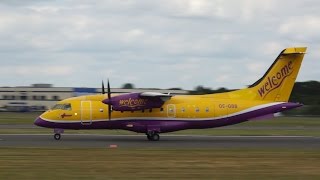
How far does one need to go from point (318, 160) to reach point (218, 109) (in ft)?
45.9

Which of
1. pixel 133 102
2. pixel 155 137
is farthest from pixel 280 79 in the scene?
pixel 133 102

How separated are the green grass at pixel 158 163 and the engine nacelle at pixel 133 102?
27.8 ft

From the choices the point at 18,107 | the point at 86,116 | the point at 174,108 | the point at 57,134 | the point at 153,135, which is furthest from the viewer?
the point at 18,107

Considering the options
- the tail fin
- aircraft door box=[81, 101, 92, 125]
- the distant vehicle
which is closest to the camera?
aircraft door box=[81, 101, 92, 125]

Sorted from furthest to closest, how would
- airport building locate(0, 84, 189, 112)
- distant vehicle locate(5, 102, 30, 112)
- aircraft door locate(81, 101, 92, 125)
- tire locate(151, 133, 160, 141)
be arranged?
airport building locate(0, 84, 189, 112) < distant vehicle locate(5, 102, 30, 112) < tire locate(151, 133, 160, 141) < aircraft door locate(81, 101, 92, 125)

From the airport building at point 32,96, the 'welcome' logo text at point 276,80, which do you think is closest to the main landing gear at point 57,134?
the 'welcome' logo text at point 276,80

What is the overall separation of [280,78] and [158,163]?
1824cm

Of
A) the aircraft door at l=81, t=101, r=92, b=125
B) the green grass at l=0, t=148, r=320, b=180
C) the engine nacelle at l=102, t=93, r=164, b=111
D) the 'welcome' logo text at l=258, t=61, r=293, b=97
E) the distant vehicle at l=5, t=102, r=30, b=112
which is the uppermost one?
the 'welcome' logo text at l=258, t=61, r=293, b=97

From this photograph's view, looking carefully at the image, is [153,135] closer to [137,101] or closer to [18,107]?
[137,101]

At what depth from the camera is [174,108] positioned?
38000mm

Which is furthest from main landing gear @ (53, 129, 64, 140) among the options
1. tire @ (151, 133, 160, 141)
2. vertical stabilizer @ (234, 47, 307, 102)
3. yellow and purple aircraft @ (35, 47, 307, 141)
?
vertical stabilizer @ (234, 47, 307, 102)

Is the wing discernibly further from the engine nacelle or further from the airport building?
the airport building

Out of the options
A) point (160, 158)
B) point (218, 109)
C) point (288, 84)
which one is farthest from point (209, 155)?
point (288, 84)

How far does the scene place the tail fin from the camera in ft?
126
